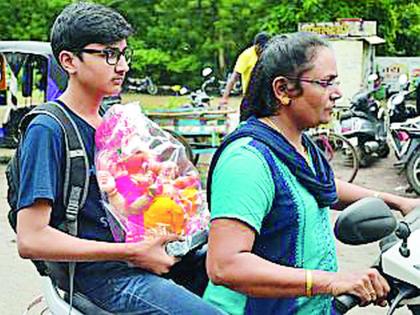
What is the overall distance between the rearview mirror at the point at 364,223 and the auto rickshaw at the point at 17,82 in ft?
28.5

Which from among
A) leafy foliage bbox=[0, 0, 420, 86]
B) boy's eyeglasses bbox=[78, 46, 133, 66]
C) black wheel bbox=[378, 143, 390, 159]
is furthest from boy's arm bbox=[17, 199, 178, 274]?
leafy foliage bbox=[0, 0, 420, 86]

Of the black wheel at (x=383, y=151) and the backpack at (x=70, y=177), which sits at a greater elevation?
the backpack at (x=70, y=177)

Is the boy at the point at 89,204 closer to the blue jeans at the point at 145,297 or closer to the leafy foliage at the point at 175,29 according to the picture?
the blue jeans at the point at 145,297

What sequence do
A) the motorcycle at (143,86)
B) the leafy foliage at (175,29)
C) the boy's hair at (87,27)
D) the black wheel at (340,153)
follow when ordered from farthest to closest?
the leafy foliage at (175,29) < the motorcycle at (143,86) < the black wheel at (340,153) < the boy's hair at (87,27)

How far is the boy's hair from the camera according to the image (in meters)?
2.38

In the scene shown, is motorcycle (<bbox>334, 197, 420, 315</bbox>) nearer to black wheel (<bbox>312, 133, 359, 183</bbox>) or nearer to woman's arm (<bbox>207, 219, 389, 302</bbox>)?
woman's arm (<bbox>207, 219, 389, 302</bbox>)

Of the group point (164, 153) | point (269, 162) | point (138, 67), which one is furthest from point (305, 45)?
point (138, 67)

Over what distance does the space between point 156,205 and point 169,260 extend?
0.18 meters

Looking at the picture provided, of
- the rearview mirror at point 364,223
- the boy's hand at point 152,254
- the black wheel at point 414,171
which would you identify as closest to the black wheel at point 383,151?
the black wheel at point 414,171

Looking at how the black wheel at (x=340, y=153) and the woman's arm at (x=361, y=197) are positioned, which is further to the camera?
the black wheel at (x=340, y=153)

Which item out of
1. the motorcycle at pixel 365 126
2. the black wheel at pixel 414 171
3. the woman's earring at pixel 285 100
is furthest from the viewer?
the motorcycle at pixel 365 126

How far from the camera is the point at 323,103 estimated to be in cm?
218

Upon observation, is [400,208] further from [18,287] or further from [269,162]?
[18,287]

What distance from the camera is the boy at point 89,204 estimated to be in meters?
2.21
